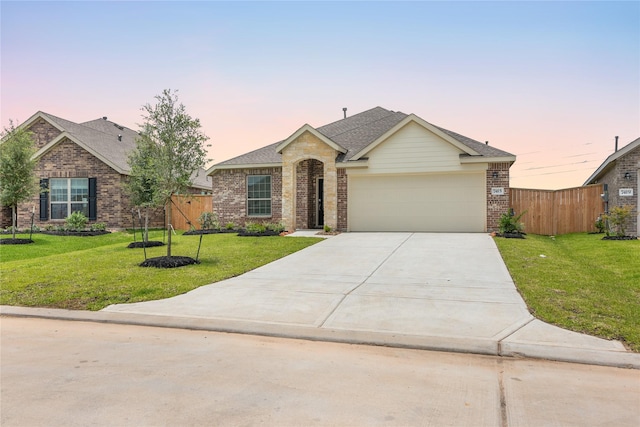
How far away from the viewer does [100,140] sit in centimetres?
2373

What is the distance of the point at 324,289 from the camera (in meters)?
7.53

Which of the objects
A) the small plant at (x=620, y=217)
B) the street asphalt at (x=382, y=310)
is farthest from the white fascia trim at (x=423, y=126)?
the street asphalt at (x=382, y=310)

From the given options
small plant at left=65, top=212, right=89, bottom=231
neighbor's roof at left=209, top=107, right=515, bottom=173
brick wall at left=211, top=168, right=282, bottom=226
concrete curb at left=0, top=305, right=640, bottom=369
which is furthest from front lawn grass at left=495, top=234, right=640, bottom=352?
small plant at left=65, top=212, right=89, bottom=231

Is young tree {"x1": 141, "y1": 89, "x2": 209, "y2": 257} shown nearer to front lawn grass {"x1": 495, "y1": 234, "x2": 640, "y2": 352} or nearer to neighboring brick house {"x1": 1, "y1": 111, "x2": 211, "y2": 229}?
front lawn grass {"x1": 495, "y1": 234, "x2": 640, "y2": 352}

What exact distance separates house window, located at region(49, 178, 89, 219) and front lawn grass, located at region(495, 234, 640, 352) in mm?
19667

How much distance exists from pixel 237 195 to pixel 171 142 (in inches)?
387

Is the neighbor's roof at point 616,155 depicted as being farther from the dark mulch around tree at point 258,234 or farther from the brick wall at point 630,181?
the dark mulch around tree at point 258,234

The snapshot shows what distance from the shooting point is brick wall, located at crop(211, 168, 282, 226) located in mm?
19227

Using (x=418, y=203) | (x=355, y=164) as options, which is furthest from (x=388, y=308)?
(x=355, y=164)

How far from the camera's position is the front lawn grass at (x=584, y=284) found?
5.43 metres

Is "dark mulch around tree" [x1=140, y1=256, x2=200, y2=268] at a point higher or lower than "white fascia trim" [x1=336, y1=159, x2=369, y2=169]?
lower

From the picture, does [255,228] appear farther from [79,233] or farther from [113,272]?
[79,233]

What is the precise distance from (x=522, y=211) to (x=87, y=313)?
16.7 metres

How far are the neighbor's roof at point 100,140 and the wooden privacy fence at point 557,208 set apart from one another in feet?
47.8
